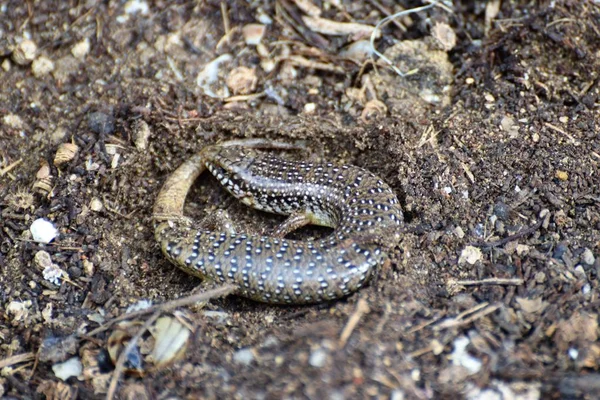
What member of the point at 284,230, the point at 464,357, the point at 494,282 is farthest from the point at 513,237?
the point at 284,230

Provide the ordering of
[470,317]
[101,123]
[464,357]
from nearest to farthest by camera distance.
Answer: [464,357] < [470,317] < [101,123]

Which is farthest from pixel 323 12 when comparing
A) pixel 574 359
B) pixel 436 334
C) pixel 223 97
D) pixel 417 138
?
pixel 574 359

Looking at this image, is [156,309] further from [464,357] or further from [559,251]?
[559,251]

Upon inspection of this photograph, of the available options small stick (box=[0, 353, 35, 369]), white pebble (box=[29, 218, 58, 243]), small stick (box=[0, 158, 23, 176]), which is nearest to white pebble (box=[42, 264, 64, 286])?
white pebble (box=[29, 218, 58, 243])

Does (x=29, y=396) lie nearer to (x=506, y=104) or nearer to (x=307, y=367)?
(x=307, y=367)

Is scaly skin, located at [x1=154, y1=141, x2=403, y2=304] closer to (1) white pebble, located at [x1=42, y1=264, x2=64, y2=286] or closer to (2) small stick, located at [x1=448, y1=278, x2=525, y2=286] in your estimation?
(2) small stick, located at [x1=448, y1=278, x2=525, y2=286]

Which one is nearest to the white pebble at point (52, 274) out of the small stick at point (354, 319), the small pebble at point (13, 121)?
the small pebble at point (13, 121)
